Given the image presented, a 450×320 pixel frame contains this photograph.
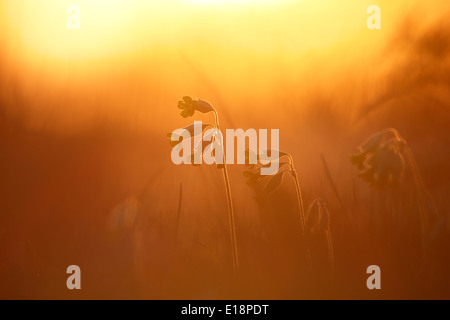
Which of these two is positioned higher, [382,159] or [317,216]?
[382,159]

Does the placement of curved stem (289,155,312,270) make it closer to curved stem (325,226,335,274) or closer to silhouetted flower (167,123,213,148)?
curved stem (325,226,335,274)

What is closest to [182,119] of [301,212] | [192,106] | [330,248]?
[192,106]

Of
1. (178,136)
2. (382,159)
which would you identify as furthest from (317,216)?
(178,136)

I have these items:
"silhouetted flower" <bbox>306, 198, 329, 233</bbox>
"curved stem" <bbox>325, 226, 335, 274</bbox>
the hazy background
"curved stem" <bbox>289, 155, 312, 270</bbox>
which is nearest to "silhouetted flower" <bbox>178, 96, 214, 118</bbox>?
the hazy background

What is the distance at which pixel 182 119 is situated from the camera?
2.55m

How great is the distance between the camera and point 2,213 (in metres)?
2.59

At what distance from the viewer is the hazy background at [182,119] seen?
254cm

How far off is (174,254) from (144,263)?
16cm

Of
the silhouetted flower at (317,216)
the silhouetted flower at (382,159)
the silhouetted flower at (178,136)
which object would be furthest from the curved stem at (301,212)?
the silhouetted flower at (178,136)

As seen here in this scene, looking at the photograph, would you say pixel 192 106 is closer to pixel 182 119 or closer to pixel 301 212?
pixel 182 119

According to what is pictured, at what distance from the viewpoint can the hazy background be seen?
8.32 feet

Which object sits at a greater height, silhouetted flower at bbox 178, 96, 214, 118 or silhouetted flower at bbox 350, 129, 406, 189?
silhouetted flower at bbox 178, 96, 214, 118

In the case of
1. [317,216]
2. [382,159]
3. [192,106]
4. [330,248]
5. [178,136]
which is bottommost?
[330,248]

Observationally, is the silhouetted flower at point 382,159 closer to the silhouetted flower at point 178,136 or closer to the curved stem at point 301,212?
the curved stem at point 301,212
